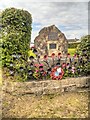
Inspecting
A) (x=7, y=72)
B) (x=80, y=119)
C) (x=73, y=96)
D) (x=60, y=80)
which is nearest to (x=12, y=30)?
(x=7, y=72)

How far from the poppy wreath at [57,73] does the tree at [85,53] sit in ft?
3.82

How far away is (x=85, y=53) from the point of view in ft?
31.6

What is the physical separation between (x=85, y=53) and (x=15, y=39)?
2.92m

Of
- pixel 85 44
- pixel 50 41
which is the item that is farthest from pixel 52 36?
pixel 85 44

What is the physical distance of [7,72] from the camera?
27.6ft

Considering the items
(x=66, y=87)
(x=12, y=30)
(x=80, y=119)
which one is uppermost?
(x=12, y=30)

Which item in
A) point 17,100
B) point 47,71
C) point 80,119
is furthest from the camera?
point 47,71

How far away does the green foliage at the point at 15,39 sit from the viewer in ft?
27.6

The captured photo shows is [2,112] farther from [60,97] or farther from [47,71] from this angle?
[47,71]

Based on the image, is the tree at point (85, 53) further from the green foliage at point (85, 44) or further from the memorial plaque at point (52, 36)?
the memorial plaque at point (52, 36)

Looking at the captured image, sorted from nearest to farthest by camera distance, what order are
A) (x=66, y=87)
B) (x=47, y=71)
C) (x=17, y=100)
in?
(x=17, y=100)
(x=66, y=87)
(x=47, y=71)

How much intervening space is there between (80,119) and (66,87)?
5.63ft

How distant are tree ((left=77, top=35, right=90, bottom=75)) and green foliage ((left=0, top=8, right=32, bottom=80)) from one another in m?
2.20

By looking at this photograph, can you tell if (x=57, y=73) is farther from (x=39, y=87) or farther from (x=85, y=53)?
(x=85, y=53)
